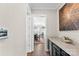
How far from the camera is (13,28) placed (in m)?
2.12

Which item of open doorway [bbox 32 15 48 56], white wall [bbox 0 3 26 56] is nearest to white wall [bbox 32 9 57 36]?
open doorway [bbox 32 15 48 56]

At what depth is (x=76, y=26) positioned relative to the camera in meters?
2.39

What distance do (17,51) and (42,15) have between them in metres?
2.09

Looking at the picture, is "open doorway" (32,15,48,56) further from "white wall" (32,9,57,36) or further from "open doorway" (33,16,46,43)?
"white wall" (32,9,57,36)

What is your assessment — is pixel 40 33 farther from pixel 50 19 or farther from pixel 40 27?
pixel 50 19

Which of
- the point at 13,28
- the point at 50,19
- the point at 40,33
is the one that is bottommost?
the point at 40,33

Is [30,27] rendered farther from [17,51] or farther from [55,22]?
[17,51]

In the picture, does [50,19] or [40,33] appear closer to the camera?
[50,19]

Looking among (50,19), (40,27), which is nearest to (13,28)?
(40,27)

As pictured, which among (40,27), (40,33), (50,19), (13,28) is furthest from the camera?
(40,33)

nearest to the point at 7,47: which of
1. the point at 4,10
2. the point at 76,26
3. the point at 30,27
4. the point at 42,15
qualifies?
the point at 4,10

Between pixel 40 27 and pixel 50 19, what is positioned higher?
pixel 50 19

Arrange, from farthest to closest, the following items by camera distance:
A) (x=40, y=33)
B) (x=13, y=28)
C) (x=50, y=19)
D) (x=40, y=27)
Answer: (x=40, y=33) → (x=50, y=19) → (x=40, y=27) → (x=13, y=28)

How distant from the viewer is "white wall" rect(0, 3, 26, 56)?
1760 mm
